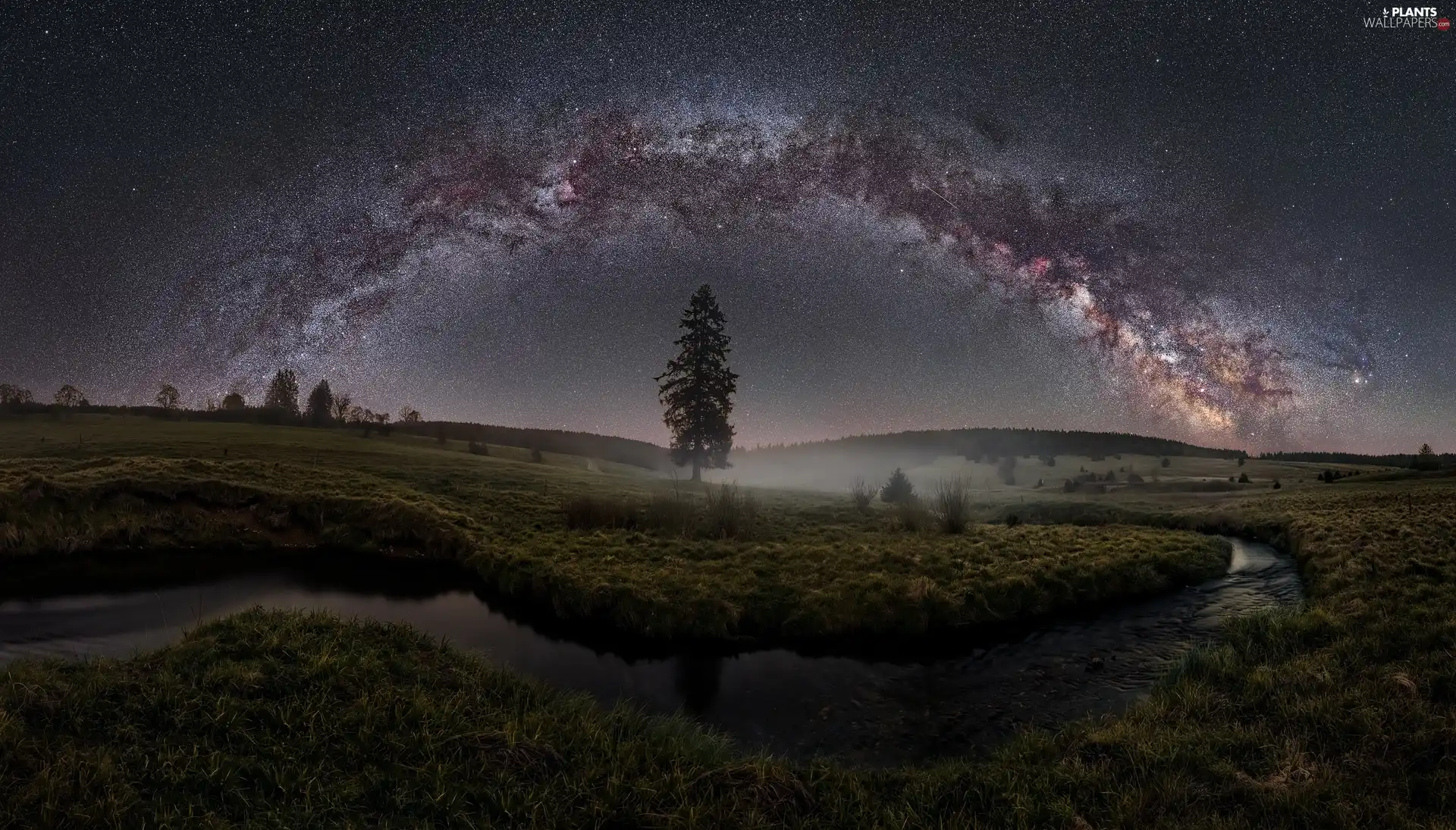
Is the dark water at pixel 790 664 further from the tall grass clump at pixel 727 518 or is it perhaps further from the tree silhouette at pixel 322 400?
the tree silhouette at pixel 322 400

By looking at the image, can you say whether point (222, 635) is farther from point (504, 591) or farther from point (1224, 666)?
point (1224, 666)

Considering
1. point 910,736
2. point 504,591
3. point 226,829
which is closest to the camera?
point 226,829

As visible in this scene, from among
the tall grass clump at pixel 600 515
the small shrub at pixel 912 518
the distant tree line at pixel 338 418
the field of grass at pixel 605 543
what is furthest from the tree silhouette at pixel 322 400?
the small shrub at pixel 912 518

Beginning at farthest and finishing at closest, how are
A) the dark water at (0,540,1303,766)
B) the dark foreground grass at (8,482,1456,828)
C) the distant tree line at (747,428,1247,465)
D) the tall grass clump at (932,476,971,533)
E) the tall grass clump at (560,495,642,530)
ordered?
the distant tree line at (747,428,1247,465) → the tall grass clump at (932,476,971,533) → the tall grass clump at (560,495,642,530) → the dark water at (0,540,1303,766) → the dark foreground grass at (8,482,1456,828)

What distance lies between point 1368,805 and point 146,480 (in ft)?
104

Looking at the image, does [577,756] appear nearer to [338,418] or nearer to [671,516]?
[671,516]

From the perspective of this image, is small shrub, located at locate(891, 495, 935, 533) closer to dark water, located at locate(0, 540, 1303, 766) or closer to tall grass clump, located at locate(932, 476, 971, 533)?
tall grass clump, located at locate(932, 476, 971, 533)

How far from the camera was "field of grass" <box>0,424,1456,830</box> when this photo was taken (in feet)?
20.1

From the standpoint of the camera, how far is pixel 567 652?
574 inches

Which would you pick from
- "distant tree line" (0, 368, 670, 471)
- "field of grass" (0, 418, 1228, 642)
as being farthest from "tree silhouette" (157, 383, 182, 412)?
"field of grass" (0, 418, 1228, 642)

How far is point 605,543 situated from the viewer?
72.0 feet

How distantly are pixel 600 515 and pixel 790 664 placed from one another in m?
13.9

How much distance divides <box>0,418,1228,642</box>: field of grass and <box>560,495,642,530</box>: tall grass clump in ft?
2.32

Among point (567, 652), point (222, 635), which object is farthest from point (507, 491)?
point (222, 635)
